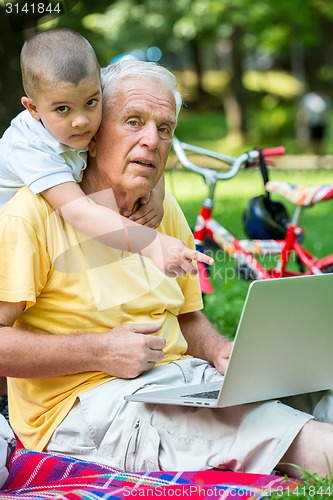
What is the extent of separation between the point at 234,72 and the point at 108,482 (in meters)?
23.1

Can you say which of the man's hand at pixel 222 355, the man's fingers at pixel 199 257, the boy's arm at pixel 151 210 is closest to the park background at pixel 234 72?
the man's hand at pixel 222 355

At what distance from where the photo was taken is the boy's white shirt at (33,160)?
2.63 m

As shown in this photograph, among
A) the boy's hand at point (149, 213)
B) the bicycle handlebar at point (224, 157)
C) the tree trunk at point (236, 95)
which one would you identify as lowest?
the tree trunk at point (236, 95)

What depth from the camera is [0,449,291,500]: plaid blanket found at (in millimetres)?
2352

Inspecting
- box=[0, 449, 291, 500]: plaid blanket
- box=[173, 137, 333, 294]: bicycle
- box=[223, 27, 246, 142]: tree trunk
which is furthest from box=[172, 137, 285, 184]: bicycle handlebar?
box=[223, 27, 246, 142]: tree trunk

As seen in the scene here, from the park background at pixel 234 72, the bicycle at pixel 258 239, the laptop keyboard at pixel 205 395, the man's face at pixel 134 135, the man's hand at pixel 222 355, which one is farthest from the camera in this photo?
the park background at pixel 234 72

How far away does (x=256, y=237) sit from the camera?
600cm

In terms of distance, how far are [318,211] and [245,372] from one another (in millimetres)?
9807

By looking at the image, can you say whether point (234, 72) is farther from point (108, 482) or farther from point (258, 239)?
point (108, 482)

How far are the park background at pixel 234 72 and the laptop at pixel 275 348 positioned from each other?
4024 millimetres

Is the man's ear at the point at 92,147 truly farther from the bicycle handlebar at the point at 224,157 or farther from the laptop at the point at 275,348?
the bicycle handlebar at the point at 224,157

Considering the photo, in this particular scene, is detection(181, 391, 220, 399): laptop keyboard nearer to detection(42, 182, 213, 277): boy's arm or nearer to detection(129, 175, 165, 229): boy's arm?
detection(42, 182, 213, 277): boy's arm

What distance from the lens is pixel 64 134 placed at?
267 cm

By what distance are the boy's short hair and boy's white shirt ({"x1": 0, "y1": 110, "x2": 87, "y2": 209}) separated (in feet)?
0.41
